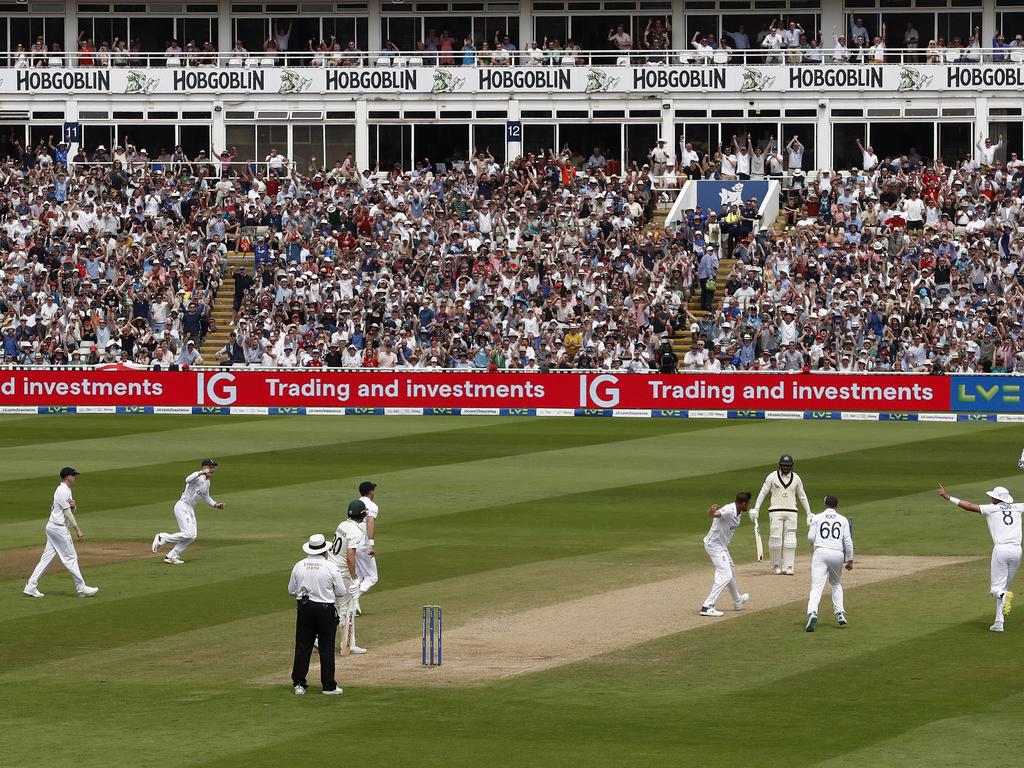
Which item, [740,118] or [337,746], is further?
[740,118]

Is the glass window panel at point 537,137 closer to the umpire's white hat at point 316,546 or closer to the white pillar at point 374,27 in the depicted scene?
the white pillar at point 374,27

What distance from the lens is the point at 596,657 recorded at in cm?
2017

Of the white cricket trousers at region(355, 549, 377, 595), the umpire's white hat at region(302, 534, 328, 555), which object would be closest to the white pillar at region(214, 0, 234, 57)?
the white cricket trousers at region(355, 549, 377, 595)

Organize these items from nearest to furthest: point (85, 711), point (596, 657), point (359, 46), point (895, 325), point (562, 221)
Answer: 1. point (85, 711)
2. point (596, 657)
3. point (895, 325)
4. point (562, 221)
5. point (359, 46)

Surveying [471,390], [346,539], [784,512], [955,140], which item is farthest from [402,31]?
[346,539]

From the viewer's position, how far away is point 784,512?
2541 centimetres

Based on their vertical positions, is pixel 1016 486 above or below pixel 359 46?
below

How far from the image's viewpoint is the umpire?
1809 centimetres

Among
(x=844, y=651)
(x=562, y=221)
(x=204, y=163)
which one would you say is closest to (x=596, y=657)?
(x=844, y=651)

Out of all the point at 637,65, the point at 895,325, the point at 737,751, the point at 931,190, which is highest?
the point at 637,65

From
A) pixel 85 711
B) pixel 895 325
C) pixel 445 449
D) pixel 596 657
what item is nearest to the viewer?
pixel 85 711

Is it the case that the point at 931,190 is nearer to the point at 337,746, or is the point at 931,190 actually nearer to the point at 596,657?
the point at 596,657

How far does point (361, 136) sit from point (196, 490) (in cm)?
3961

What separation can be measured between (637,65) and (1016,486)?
107ft
